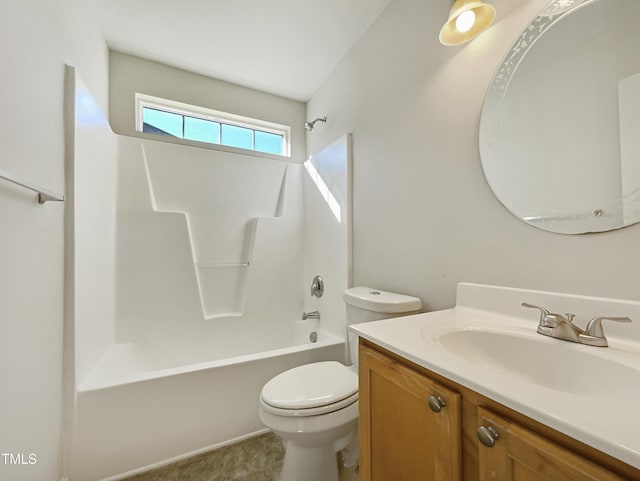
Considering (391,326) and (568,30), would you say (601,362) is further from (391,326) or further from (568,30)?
(568,30)

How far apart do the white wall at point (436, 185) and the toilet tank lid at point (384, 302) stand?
0.08 metres

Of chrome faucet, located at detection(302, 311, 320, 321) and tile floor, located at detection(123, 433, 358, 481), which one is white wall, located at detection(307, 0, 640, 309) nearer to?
chrome faucet, located at detection(302, 311, 320, 321)

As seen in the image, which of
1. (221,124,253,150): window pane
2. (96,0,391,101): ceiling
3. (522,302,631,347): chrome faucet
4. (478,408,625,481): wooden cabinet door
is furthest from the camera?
(221,124,253,150): window pane

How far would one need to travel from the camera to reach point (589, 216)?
77 cm

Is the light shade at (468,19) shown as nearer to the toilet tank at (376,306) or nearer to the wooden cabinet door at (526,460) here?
Result: the toilet tank at (376,306)

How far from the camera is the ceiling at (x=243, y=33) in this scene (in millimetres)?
1573

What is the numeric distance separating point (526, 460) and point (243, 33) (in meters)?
2.35

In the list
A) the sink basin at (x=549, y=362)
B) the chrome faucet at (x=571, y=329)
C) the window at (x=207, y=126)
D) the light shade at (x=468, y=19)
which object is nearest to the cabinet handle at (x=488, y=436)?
the sink basin at (x=549, y=362)

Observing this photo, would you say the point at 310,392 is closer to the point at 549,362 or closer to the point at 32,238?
the point at 549,362

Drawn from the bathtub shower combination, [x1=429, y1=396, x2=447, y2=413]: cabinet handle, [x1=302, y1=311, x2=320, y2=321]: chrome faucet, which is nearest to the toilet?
the bathtub shower combination

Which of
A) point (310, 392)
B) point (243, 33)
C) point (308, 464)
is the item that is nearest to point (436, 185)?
point (310, 392)

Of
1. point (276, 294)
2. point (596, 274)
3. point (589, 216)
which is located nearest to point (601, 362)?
point (596, 274)

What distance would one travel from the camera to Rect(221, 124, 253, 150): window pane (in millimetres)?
2420

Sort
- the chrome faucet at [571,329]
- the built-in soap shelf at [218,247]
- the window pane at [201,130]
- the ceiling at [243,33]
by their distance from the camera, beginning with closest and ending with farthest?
the chrome faucet at [571,329] < the ceiling at [243,33] < the built-in soap shelf at [218,247] < the window pane at [201,130]
